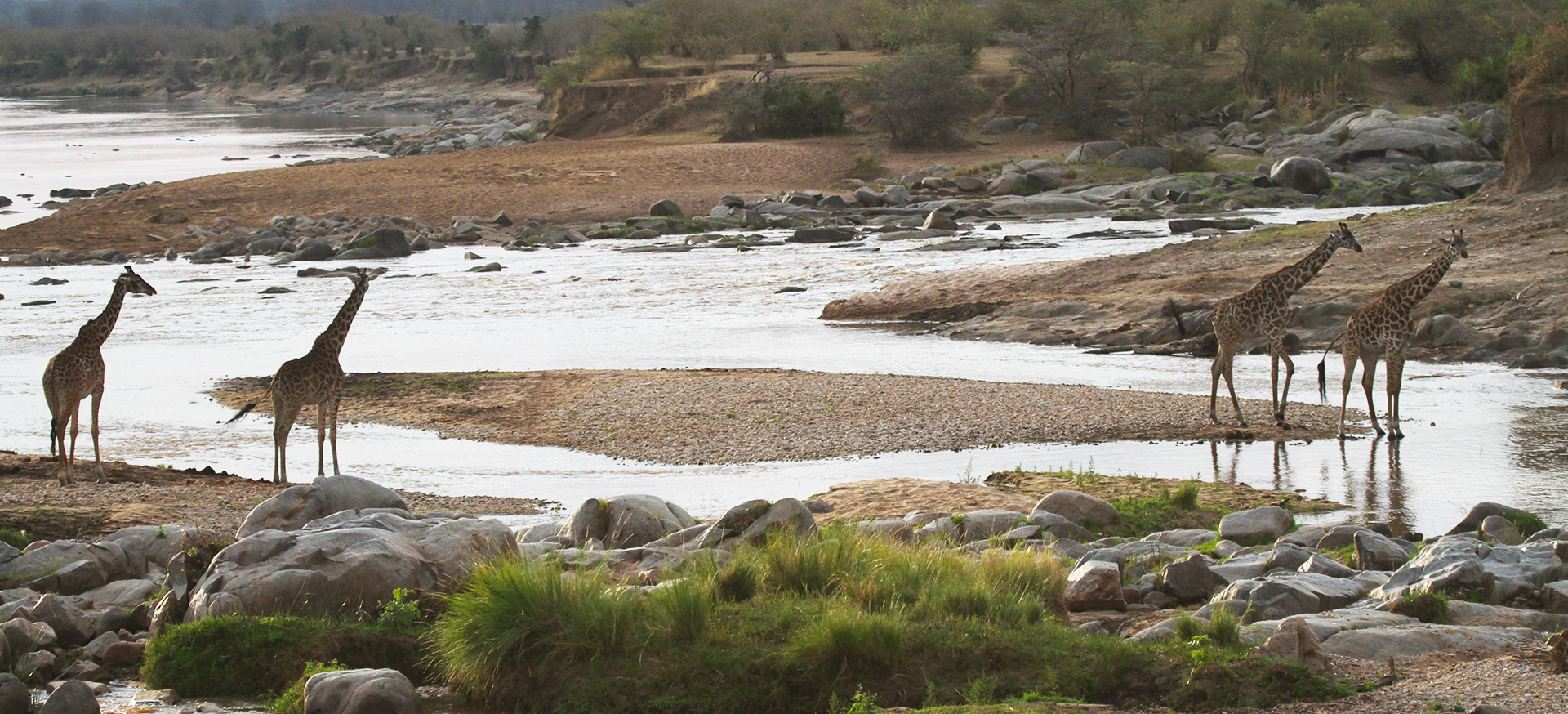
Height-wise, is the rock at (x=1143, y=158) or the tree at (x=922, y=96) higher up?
the tree at (x=922, y=96)

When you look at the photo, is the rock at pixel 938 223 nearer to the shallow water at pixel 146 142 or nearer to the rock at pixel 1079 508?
the rock at pixel 1079 508

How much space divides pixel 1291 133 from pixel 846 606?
44.7 metres

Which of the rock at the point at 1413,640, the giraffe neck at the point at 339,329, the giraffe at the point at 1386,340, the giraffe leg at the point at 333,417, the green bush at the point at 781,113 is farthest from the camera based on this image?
the green bush at the point at 781,113

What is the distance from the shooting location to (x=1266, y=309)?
1549cm

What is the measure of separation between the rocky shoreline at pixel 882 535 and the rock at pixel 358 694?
0.12 meters

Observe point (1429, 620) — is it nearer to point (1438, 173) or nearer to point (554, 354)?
point (554, 354)

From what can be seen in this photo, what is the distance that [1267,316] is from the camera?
15.5 meters

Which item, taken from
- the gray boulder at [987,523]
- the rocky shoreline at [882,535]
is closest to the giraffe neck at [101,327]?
the rocky shoreline at [882,535]

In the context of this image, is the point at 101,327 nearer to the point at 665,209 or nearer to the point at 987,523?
the point at 987,523

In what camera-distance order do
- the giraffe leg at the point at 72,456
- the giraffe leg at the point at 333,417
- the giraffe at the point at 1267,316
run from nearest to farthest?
1. the giraffe leg at the point at 72,456
2. the giraffe leg at the point at 333,417
3. the giraffe at the point at 1267,316

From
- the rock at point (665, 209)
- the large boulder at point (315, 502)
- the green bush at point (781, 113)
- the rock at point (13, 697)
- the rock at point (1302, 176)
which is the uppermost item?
the green bush at point (781, 113)

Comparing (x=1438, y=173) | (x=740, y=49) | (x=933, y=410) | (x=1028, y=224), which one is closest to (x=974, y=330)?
(x=933, y=410)

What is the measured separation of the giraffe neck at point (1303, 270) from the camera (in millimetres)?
15641

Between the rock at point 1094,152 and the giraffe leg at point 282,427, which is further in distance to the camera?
the rock at point 1094,152
